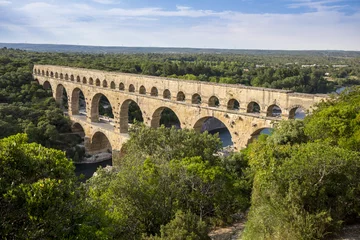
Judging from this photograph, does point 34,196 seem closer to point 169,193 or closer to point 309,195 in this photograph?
point 169,193

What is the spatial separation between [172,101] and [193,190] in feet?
44.2

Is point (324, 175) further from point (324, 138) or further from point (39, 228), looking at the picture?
point (39, 228)

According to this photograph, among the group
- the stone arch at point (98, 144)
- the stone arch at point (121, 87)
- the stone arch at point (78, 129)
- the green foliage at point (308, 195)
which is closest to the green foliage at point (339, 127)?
the green foliage at point (308, 195)

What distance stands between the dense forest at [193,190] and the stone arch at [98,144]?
19100 millimetres

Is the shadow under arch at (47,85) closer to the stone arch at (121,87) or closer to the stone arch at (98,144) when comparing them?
the stone arch at (98,144)

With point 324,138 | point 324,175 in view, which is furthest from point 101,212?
point 324,138

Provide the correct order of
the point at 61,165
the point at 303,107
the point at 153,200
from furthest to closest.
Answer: the point at 303,107
the point at 153,200
the point at 61,165

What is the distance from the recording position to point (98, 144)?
3566 cm

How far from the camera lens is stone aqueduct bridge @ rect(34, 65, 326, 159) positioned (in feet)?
64.2

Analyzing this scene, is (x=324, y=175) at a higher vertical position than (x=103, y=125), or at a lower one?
higher

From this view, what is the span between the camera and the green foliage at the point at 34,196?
6.67 metres

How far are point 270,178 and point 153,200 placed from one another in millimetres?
3821

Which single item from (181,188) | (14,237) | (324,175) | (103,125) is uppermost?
(324,175)

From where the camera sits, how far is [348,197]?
8.80m
